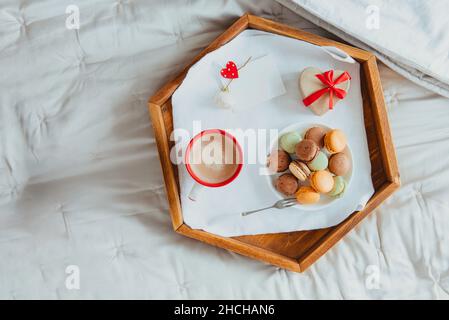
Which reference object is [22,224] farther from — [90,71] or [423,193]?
[423,193]

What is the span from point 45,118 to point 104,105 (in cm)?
14

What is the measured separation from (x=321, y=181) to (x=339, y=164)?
57mm

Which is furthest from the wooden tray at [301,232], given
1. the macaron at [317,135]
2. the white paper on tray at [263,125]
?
the macaron at [317,135]

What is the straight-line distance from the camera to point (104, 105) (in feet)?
3.68

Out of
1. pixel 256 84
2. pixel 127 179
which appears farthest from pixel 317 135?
pixel 127 179

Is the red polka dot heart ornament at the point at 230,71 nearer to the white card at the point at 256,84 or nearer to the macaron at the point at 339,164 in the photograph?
the white card at the point at 256,84

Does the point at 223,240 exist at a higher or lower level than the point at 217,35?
lower

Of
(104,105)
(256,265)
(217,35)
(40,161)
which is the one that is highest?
(217,35)

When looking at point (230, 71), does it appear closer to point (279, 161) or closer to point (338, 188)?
point (279, 161)

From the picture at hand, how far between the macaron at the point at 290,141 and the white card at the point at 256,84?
9 centimetres

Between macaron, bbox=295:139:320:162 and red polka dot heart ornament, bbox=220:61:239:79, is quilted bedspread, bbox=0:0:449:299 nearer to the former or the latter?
red polka dot heart ornament, bbox=220:61:239:79

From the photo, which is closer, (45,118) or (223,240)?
(223,240)

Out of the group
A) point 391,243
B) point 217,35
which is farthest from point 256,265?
point 217,35

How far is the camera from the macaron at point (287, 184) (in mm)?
1017
